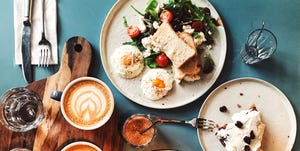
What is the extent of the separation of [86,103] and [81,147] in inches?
8.8

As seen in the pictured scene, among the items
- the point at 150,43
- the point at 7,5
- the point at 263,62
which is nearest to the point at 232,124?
the point at 263,62

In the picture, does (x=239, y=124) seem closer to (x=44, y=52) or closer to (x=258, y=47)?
(x=258, y=47)

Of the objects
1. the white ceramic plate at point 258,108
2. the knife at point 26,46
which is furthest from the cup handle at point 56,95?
the white ceramic plate at point 258,108

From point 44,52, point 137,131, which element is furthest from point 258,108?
point 44,52

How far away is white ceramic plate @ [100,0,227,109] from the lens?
2.79 meters

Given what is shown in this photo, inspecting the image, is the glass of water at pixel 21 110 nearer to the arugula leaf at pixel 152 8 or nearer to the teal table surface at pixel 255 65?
the teal table surface at pixel 255 65

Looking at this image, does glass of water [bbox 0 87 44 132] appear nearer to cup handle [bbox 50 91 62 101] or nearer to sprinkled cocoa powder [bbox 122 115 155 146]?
cup handle [bbox 50 91 62 101]

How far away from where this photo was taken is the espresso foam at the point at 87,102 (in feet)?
8.82

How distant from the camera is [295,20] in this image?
281 cm

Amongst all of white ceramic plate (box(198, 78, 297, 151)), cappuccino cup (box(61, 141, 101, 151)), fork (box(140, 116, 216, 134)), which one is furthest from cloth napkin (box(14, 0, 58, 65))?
white ceramic plate (box(198, 78, 297, 151))

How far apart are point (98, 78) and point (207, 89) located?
0.59 meters

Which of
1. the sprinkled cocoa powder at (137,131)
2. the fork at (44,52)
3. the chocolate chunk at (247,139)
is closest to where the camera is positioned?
the chocolate chunk at (247,139)

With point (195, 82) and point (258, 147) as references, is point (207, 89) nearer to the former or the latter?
point (195, 82)

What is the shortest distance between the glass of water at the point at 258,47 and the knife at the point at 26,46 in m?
1.14
